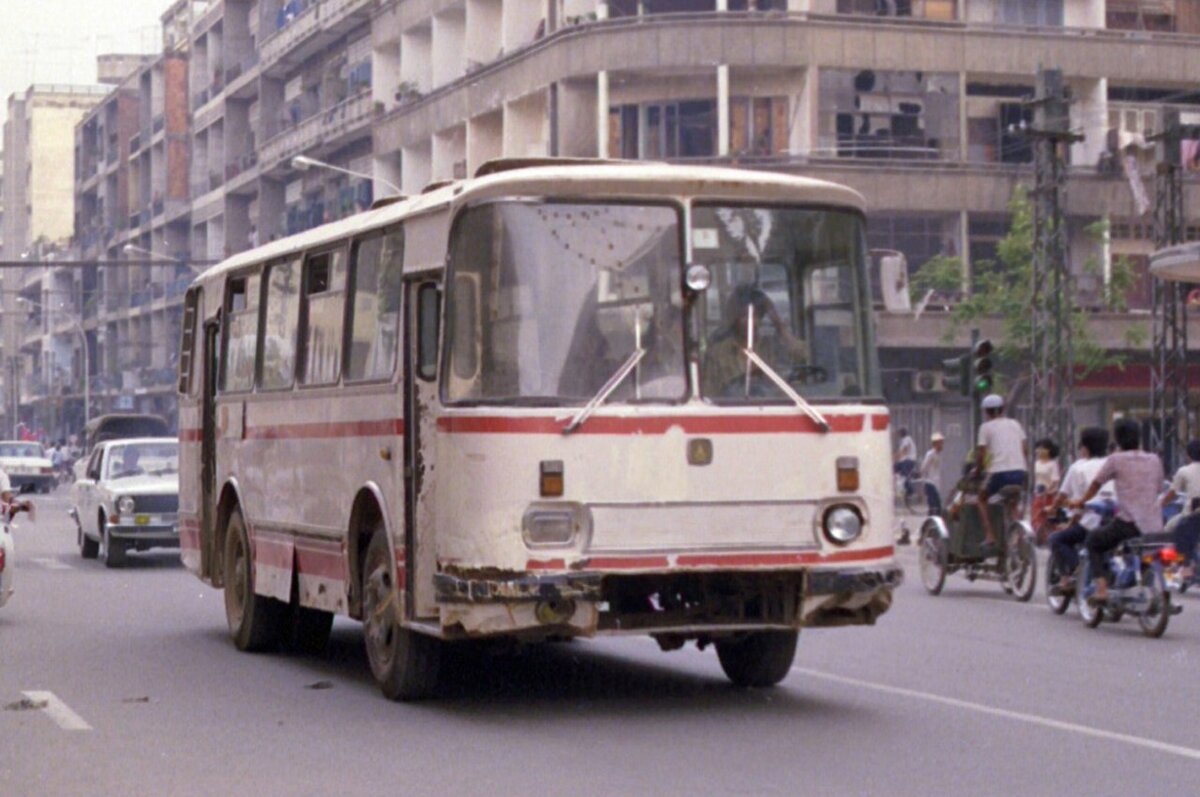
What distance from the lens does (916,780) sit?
9.36 metres

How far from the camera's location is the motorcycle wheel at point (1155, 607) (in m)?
17.3

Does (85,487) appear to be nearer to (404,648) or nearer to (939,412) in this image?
(404,648)

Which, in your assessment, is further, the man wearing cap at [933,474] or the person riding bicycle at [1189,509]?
the man wearing cap at [933,474]

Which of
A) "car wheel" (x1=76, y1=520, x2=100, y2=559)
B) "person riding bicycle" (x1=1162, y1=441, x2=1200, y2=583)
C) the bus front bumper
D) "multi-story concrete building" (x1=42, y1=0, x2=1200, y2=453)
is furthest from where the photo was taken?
"multi-story concrete building" (x1=42, y1=0, x2=1200, y2=453)

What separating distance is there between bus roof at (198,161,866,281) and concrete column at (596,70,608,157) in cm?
4056

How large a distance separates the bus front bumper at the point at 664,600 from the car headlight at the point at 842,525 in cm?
16

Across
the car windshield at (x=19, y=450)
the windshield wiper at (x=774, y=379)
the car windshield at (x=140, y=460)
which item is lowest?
the car windshield at (x=140, y=460)

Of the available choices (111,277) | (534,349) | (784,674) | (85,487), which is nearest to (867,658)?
(784,674)

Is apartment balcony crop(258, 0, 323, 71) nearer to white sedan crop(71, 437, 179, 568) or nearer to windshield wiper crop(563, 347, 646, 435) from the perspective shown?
white sedan crop(71, 437, 179, 568)

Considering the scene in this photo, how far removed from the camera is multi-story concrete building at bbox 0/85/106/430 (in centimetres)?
13750

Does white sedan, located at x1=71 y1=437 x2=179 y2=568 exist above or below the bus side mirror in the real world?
below

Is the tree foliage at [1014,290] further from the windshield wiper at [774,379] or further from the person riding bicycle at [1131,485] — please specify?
the windshield wiper at [774,379]

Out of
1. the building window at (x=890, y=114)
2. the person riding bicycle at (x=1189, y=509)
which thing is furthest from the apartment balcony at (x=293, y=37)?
the person riding bicycle at (x=1189, y=509)

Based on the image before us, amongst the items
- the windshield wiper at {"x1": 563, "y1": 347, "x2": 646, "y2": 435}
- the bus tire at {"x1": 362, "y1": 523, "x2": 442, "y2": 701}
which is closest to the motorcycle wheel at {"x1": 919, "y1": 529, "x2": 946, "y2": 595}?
the bus tire at {"x1": 362, "y1": 523, "x2": 442, "y2": 701}
